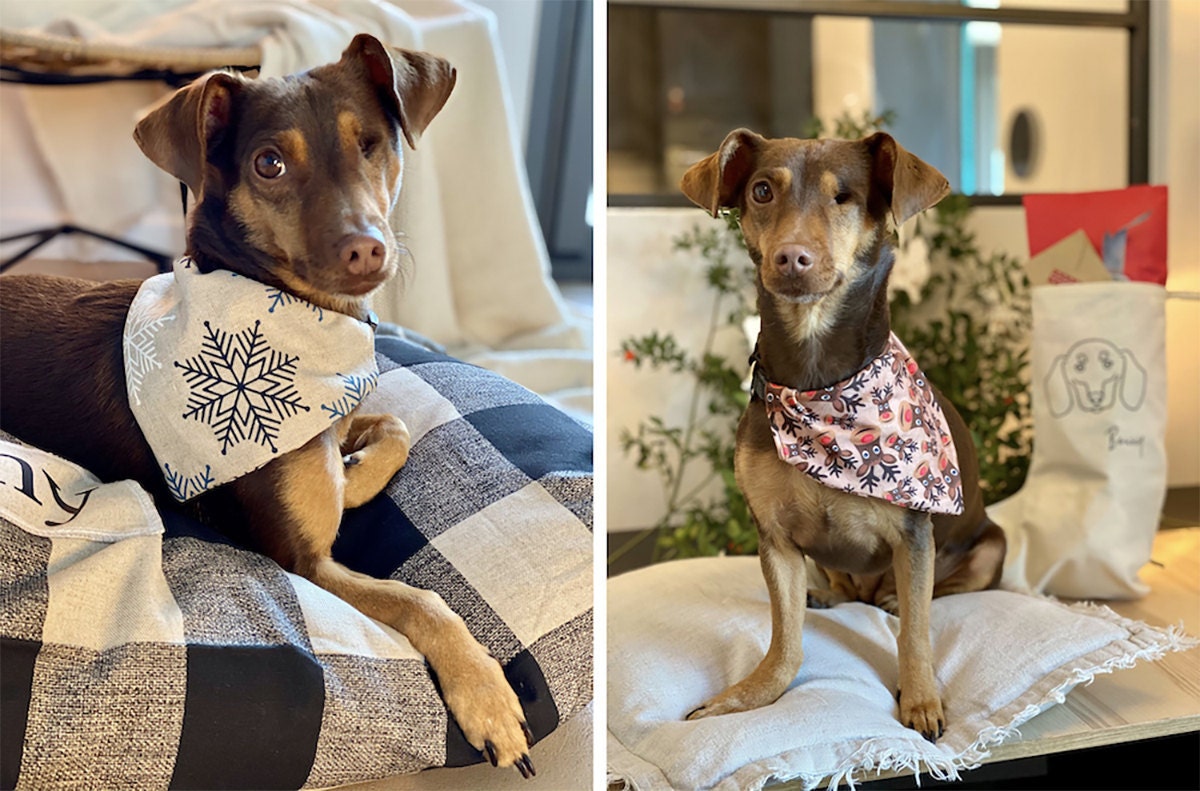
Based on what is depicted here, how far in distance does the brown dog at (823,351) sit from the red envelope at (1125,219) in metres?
0.64

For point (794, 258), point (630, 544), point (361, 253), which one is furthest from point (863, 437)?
point (630, 544)

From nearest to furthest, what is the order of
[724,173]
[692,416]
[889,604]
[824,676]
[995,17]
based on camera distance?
[724,173] < [824,676] < [889,604] < [995,17] < [692,416]

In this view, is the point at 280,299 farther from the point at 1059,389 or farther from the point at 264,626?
the point at 1059,389

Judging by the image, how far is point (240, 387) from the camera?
3.90ft

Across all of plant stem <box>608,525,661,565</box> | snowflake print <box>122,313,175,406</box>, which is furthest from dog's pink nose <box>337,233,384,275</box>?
plant stem <box>608,525,661,565</box>

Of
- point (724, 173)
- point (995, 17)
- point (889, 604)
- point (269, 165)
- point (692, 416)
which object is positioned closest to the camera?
point (269, 165)

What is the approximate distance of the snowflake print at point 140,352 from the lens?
1212 millimetres

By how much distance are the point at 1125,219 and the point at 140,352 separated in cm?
161

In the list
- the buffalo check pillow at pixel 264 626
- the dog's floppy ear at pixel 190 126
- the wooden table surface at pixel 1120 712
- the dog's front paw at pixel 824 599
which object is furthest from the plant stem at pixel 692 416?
the dog's floppy ear at pixel 190 126

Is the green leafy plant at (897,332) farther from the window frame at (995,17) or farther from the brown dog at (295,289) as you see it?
the brown dog at (295,289)

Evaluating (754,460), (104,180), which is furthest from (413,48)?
(754,460)

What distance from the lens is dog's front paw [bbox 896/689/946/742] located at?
1421 millimetres

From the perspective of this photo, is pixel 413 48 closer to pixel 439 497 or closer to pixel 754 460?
pixel 439 497

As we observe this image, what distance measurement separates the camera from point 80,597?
3.79 ft
